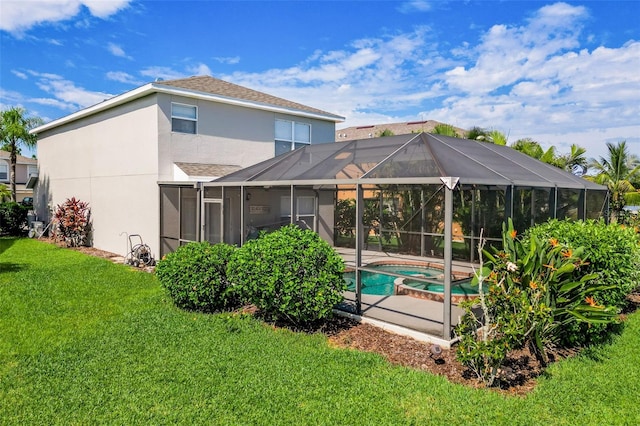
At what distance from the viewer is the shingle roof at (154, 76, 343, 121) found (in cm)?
1284

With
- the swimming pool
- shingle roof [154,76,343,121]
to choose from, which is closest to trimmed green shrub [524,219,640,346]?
the swimming pool

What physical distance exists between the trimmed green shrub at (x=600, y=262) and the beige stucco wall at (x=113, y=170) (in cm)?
1054

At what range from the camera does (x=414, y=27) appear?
1496cm

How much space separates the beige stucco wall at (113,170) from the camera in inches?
487

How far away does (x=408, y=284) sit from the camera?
9.69m

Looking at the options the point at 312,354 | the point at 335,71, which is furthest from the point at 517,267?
the point at 335,71

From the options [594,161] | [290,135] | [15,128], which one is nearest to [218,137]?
[290,135]

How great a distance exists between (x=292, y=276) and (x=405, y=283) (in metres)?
4.15

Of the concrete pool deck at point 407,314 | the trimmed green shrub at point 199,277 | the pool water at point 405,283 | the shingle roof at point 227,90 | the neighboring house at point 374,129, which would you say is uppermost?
the neighboring house at point 374,129

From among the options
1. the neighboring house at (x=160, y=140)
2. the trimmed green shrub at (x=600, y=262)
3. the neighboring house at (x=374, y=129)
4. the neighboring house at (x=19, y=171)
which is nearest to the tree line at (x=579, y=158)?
the neighboring house at (x=160, y=140)

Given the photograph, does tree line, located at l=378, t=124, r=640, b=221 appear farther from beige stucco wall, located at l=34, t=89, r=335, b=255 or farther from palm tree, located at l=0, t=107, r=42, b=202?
palm tree, located at l=0, t=107, r=42, b=202

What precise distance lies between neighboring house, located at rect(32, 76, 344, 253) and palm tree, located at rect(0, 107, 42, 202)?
244 inches

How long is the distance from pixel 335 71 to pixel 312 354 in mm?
16085

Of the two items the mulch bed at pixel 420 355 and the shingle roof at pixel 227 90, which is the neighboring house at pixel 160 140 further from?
the mulch bed at pixel 420 355
